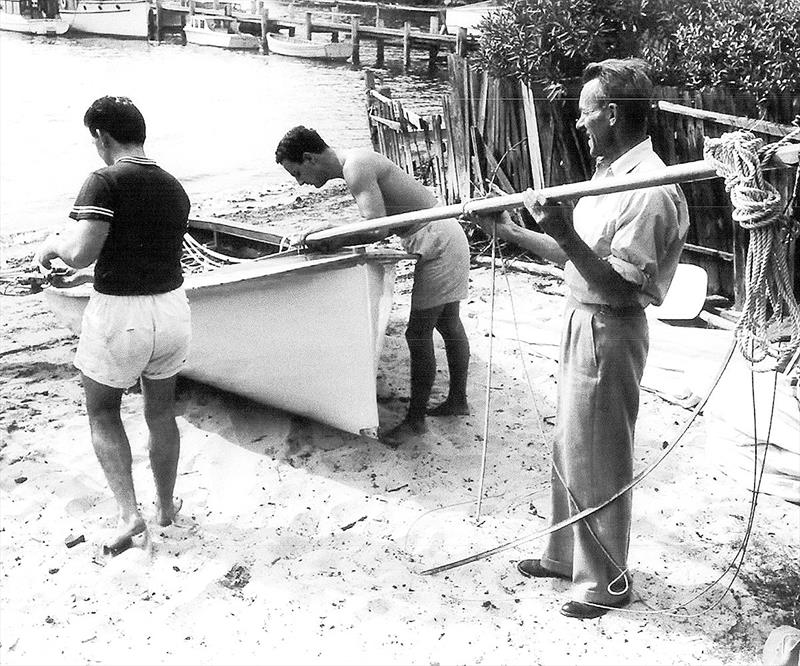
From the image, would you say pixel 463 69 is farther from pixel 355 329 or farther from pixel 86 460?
pixel 86 460

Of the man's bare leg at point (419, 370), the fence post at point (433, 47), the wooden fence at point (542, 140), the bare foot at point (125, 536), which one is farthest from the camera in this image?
the fence post at point (433, 47)

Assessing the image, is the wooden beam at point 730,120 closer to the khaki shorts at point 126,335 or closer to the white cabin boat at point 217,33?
the white cabin boat at point 217,33

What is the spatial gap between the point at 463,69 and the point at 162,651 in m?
3.88

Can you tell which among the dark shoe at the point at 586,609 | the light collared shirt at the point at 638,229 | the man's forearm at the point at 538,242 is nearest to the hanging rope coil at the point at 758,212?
the light collared shirt at the point at 638,229

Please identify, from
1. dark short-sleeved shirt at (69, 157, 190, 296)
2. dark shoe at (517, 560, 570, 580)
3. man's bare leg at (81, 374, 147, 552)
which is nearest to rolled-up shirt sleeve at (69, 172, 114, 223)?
dark short-sleeved shirt at (69, 157, 190, 296)

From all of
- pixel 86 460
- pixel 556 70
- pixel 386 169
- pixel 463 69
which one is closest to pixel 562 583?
pixel 386 169

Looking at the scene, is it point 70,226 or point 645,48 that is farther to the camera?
point 645,48

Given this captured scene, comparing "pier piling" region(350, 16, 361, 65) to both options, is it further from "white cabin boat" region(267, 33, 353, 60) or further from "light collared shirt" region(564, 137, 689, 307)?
"light collared shirt" region(564, 137, 689, 307)

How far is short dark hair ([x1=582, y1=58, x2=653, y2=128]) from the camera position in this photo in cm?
196

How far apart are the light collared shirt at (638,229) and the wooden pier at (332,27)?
3.19 m

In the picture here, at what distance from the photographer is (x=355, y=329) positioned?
3176 mm

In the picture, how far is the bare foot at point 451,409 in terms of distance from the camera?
3594 mm

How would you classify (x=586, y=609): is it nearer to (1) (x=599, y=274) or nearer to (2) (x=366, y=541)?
(2) (x=366, y=541)

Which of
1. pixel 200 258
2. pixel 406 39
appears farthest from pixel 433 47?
pixel 200 258
